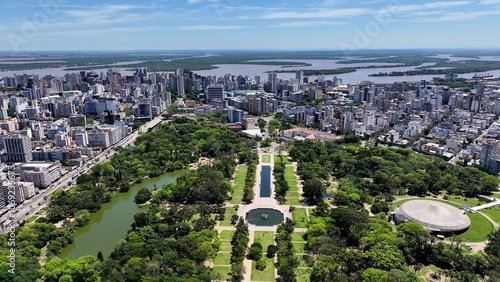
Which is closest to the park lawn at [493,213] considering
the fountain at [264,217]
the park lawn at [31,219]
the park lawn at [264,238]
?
the fountain at [264,217]

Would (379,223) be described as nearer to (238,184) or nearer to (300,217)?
(300,217)

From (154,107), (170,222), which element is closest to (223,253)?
(170,222)

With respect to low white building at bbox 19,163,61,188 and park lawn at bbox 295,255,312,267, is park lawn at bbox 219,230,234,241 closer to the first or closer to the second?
park lawn at bbox 295,255,312,267

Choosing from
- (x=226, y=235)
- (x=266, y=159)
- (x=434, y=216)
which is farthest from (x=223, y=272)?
(x=266, y=159)

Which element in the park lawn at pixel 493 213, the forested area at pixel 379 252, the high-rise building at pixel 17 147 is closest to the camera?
the forested area at pixel 379 252

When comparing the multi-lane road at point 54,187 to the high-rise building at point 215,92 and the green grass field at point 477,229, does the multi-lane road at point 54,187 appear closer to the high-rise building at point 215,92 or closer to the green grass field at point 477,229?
the high-rise building at point 215,92

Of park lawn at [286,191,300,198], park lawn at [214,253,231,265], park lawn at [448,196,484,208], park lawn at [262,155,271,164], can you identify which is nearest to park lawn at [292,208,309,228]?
park lawn at [286,191,300,198]
